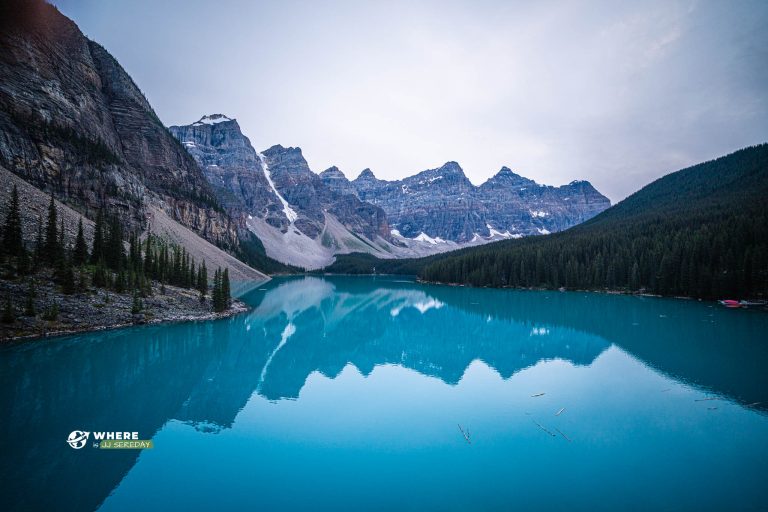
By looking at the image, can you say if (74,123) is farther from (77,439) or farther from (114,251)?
(77,439)

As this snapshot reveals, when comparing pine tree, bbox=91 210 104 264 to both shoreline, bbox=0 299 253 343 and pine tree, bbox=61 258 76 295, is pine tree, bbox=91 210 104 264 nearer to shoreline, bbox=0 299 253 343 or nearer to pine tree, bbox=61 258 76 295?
pine tree, bbox=61 258 76 295

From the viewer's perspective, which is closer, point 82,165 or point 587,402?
point 587,402

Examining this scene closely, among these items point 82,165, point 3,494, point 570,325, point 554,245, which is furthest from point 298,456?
point 554,245

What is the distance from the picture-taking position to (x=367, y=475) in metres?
10.0

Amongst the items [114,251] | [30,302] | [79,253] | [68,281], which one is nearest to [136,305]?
[68,281]

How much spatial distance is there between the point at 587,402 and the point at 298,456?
493 inches

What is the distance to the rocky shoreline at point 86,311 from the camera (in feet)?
75.2

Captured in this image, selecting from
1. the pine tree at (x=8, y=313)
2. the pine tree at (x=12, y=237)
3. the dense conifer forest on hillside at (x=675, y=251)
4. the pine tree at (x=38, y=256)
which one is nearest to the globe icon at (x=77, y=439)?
the pine tree at (x=8, y=313)

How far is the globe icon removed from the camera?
36.8 ft

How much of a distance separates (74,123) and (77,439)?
7982 cm

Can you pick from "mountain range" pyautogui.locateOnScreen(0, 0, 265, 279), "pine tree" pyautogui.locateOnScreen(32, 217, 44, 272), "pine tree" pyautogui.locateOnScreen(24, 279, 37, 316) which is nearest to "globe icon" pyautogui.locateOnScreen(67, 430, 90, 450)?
"pine tree" pyautogui.locateOnScreen(24, 279, 37, 316)

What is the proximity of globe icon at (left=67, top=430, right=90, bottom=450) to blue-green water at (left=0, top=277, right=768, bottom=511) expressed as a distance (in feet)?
0.81

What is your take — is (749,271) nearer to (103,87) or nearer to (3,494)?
(3,494)

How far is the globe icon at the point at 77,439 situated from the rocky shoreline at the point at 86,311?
50.3 ft
